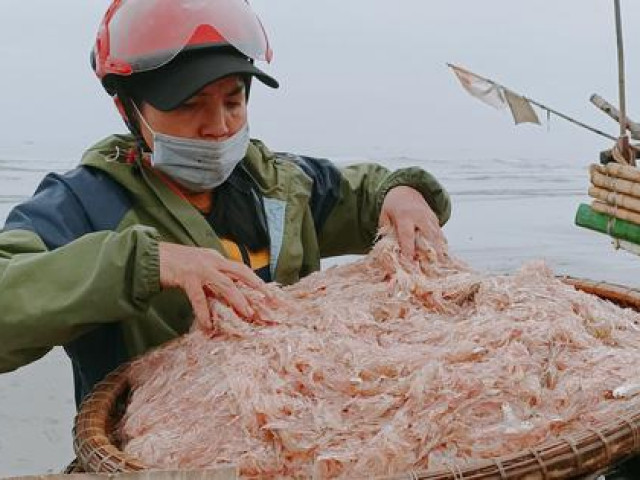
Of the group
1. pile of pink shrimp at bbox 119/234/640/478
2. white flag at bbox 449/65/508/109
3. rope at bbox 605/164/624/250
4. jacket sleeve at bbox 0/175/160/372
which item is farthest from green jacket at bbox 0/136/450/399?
white flag at bbox 449/65/508/109

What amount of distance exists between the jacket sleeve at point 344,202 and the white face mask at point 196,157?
51cm

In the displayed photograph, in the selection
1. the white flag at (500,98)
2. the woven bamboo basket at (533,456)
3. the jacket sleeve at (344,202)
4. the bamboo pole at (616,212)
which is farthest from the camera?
the white flag at (500,98)

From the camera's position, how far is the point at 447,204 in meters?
2.96

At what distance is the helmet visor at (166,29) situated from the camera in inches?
94.0

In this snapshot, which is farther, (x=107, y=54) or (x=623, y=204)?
(x=623, y=204)

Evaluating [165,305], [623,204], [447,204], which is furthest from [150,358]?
[623,204]

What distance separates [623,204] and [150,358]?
4.91m

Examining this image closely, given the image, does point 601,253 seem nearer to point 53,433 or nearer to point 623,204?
point 623,204

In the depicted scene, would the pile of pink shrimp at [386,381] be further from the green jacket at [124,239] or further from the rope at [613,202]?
the rope at [613,202]

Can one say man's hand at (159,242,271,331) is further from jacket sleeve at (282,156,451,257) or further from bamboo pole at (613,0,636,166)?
bamboo pole at (613,0,636,166)

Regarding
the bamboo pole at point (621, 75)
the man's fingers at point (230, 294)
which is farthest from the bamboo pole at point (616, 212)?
the man's fingers at point (230, 294)

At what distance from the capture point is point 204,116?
254 cm

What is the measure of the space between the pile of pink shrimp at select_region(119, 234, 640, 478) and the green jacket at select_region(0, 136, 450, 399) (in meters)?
0.26

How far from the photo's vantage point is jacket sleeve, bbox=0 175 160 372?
75.9 inches
